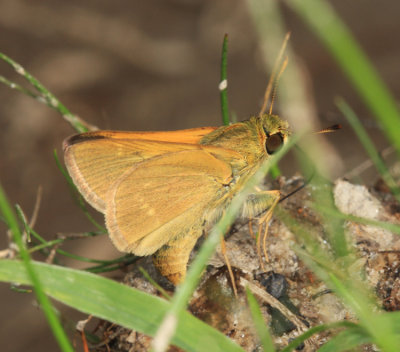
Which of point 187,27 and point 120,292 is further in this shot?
A: point 187,27

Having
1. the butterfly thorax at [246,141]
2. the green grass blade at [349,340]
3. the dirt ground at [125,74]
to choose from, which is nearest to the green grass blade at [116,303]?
the green grass blade at [349,340]

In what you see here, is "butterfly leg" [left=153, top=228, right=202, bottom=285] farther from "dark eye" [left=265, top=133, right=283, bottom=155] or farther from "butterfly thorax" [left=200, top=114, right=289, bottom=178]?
"dark eye" [left=265, top=133, right=283, bottom=155]

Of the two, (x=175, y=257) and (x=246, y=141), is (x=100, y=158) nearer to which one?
(x=175, y=257)

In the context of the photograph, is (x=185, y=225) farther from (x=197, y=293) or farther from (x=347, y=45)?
(x=347, y=45)

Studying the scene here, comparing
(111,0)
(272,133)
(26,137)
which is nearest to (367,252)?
(272,133)

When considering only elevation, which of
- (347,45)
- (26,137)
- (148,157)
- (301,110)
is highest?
(347,45)

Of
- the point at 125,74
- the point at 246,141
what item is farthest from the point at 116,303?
the point at 125,74
